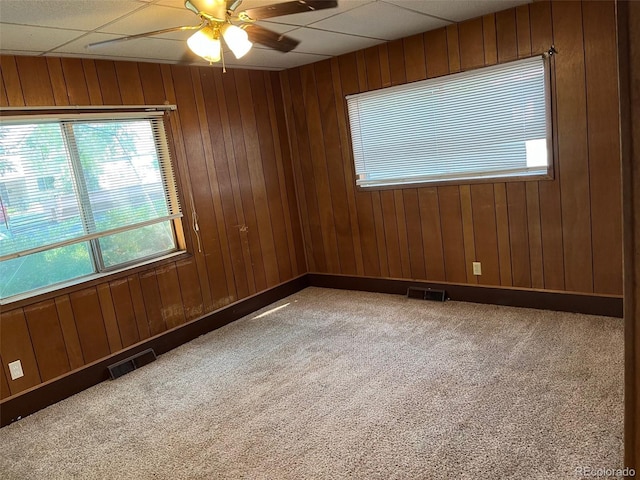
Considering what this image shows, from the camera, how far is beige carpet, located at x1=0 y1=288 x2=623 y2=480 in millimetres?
2148

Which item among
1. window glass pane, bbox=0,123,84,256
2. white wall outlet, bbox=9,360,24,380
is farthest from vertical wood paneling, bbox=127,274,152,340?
white wall outlet, bbox=9,360,24,380

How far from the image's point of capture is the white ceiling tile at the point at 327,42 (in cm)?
338

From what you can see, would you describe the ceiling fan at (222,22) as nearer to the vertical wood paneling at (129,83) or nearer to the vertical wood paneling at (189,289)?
the vertical wood paneling at (129,83)

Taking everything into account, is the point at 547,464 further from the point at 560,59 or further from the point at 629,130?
the point at 560,59

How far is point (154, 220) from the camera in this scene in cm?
377

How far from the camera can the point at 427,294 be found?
4223mm

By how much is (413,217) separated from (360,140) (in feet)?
2.92

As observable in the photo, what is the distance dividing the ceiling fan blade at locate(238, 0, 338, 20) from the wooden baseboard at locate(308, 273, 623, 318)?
9.00 ft

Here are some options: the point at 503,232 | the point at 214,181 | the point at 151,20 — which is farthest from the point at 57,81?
the point at 503,232

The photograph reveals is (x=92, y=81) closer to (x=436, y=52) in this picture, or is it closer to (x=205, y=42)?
(x=205, y=42)

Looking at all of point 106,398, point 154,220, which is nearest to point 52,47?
point 154,220

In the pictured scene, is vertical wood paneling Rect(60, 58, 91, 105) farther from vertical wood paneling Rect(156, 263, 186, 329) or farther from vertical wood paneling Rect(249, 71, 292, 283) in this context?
vertical wood paneling Rect(249, 71, 292, 283)

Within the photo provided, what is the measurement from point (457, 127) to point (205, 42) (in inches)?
89.2

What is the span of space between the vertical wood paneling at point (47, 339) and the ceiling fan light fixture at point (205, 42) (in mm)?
2029
